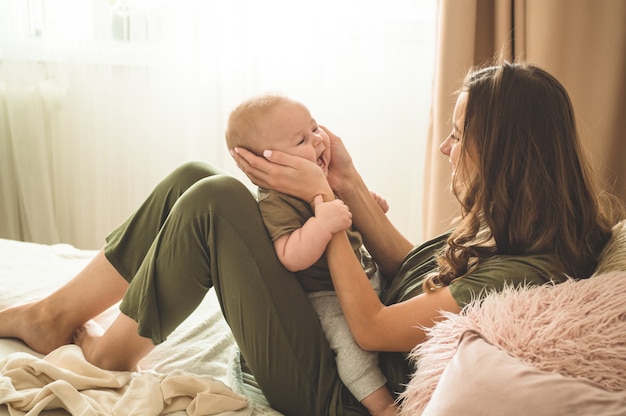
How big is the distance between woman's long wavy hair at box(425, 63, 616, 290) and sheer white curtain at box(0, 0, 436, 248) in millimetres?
1415

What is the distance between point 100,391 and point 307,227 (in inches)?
20.6

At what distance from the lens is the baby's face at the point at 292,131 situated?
1.38 metres

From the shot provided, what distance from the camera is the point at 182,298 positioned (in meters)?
1.34

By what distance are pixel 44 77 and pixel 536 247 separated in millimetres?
2236

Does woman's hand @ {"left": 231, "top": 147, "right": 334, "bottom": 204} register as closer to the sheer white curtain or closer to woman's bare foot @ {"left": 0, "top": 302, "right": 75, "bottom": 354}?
woman's bare foot @ {"left": 0, "top": 302, "right": 75, "bottom": 354}

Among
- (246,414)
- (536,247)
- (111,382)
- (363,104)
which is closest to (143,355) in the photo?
(111,382)

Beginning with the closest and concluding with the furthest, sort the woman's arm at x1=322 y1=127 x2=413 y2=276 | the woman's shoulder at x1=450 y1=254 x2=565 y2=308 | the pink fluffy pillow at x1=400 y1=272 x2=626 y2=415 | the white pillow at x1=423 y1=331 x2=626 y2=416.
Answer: the white pillow at x1=423 y1=331 x2=626 y2=416, the pink fluffy pillow at x1=400 y1=272 x2=626 y2=415, the woman's shoulder at x1=450 y1=254 x2=565 y2=308, the woman's arm at x1=322 y1=127 x2=413 y2=276

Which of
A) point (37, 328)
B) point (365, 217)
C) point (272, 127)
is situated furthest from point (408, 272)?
point (37, 328)

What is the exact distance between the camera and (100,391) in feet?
4.34

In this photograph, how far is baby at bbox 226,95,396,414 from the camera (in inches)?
50.1

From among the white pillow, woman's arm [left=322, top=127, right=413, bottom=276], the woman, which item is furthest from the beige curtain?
the white pillow

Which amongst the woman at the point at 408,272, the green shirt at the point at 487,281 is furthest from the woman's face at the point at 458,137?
the green shirt at the point at 487,281

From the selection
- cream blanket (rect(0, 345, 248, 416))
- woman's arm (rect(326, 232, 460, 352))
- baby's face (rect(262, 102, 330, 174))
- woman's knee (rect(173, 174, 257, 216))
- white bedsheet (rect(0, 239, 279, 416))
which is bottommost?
white bedsheet (rect(0, 239, 279, 416))

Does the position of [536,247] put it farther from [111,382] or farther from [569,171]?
[111,382]
